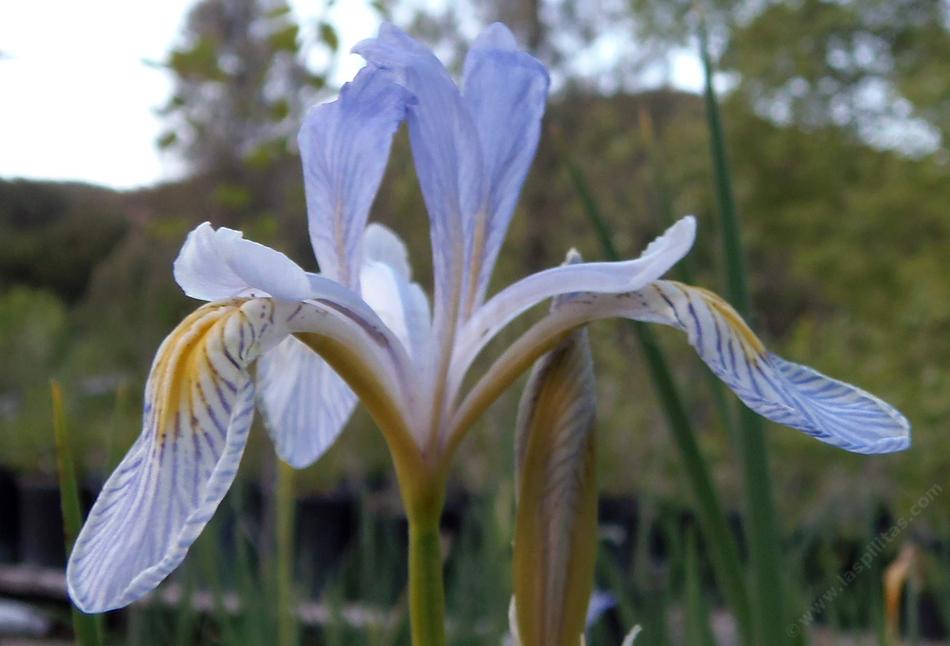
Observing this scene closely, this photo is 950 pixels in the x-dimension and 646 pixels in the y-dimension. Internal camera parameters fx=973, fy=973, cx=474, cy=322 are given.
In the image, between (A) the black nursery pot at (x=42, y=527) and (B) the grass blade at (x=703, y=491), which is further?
(A) the black nursery pot at (x=42, y=527)

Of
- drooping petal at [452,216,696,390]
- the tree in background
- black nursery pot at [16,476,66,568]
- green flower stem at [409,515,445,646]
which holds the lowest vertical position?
black nursery pot at [16,476,66,568]

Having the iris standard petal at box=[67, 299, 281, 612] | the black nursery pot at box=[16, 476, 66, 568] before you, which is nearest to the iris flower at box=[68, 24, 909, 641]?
the iris standard petal at box=[67, 299, 281, 612]

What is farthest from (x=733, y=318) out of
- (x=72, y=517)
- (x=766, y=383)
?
(x=72, y=517)

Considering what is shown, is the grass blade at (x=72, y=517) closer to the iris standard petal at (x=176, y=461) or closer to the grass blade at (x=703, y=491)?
the iris standard petal at (x=176, y=461)

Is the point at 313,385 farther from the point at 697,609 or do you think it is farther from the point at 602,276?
the point at 697,609

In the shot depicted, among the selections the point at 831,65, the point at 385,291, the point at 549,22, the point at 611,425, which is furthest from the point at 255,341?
the point at 831,65

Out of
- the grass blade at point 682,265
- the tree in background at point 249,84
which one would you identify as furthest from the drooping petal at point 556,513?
the tree in background at point 249,84

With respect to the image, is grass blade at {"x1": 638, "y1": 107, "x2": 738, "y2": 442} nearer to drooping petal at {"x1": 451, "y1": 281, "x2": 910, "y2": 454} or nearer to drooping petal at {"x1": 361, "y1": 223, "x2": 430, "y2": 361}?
drooping petal at {"x1": 451, "y1": 281, "x2": 910, "y2": 454}
